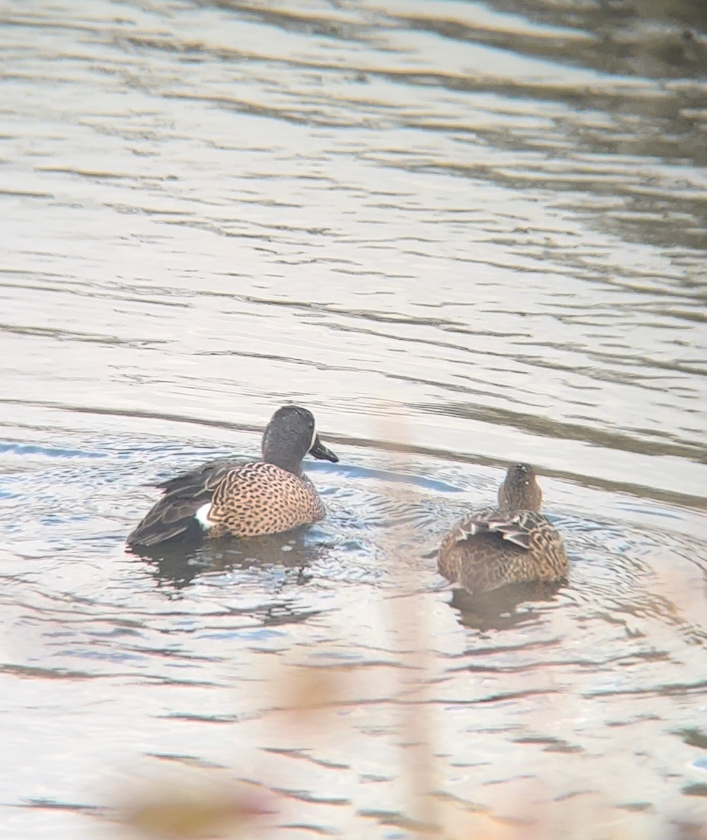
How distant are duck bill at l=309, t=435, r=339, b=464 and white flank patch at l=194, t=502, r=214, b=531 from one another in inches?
38.9

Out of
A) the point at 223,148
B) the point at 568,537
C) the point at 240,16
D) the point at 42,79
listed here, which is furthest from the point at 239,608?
the point at 240,16

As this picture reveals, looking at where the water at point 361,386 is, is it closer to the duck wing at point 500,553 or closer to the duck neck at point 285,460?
the duck wing at point 500,553

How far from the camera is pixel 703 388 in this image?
397 inches

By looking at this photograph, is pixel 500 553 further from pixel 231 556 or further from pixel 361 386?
pixel 361 386

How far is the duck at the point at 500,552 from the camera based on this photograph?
Answer: 7281mm

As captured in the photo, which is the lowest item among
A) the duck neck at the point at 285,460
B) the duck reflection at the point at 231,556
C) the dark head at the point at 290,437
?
the duck reflection at the point at 231,556

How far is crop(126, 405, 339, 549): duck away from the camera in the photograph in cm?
780

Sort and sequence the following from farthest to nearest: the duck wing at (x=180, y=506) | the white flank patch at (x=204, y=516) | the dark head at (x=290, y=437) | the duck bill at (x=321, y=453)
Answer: the duck bill at (x=321, y=453), the dark head at (x=290, y=437), the white flank patch at (x=204, y=516), the duck wing at (x=180, y=506)

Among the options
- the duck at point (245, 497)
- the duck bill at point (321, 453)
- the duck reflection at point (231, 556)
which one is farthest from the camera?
the duck bill at point (321, 453)

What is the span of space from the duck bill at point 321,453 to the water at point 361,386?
0.22 metres

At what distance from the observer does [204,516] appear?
7.98m

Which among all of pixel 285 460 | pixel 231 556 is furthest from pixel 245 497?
pixel 285 460

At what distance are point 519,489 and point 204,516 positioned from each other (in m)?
1.60

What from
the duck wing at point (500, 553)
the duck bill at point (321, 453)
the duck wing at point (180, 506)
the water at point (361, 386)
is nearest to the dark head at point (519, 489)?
the water at point (361, 386)
